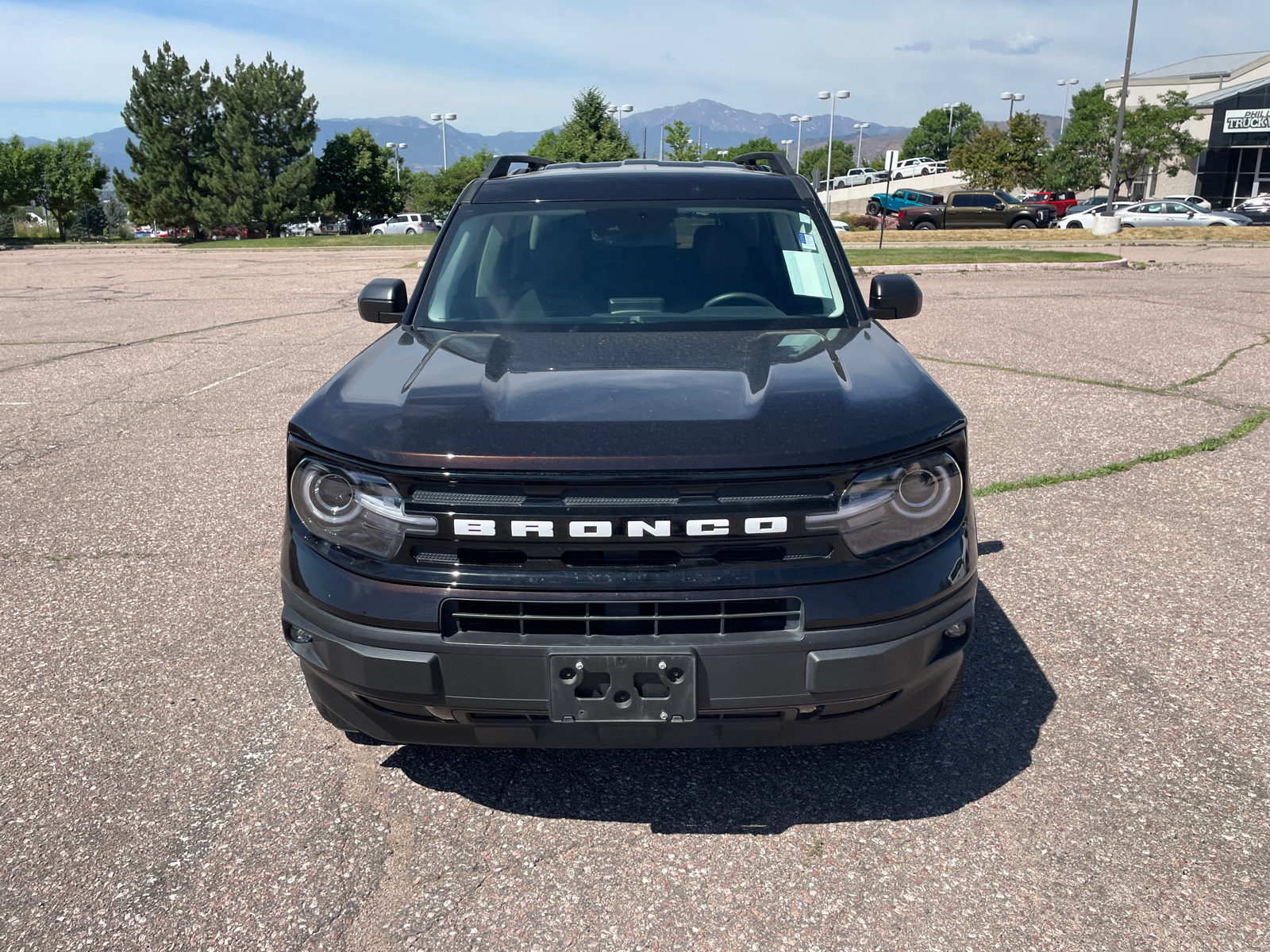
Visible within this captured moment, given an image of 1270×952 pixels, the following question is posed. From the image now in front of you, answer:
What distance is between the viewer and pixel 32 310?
1542 cm

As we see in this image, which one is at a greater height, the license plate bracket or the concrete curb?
the license plate bracket

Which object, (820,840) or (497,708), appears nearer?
(497,708)

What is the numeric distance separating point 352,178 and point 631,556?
6596 cm

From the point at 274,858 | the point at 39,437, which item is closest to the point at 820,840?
the point at 274,858

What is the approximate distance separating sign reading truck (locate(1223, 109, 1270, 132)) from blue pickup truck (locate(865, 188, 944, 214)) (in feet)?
82.2

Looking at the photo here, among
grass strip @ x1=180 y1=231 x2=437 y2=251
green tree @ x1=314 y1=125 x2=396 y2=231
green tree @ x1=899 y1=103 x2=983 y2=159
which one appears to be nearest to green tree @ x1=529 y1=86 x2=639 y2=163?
grass strip @ x1=180 y1=231 x2=437 y2=251

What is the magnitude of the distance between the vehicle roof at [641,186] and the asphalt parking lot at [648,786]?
1900 millimetres

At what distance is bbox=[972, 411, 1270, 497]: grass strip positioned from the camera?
5652 mm

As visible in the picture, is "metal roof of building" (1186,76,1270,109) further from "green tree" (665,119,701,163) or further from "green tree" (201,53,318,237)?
"green tree" (201,53,318,237)

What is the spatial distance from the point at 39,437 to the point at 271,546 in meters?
3.29

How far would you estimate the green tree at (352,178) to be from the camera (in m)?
61.6

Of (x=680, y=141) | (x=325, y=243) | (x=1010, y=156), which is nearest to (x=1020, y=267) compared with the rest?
(x=325, y=243)

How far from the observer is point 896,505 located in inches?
93.4

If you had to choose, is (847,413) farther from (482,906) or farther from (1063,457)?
(1063,457)
